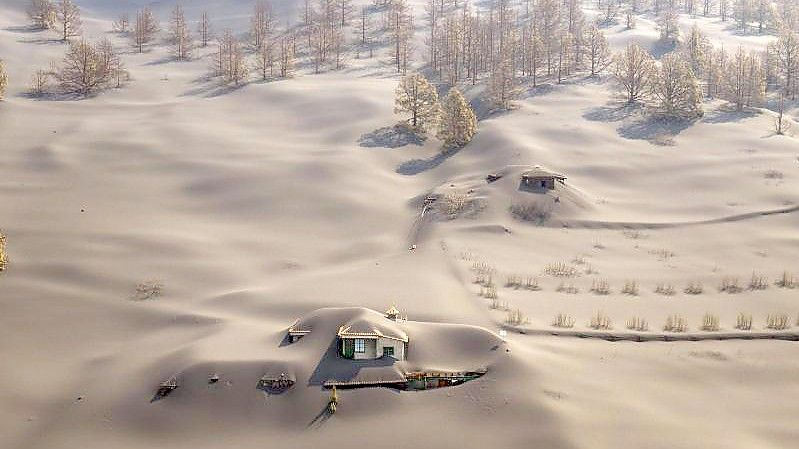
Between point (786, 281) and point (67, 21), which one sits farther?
point (67, 21)

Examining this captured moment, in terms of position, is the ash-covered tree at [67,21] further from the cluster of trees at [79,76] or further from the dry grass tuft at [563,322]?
the dry grass tuft at [563,322]

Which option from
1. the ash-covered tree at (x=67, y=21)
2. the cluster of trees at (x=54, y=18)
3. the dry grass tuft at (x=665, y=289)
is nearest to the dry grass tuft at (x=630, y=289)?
the dry grass tuft at (x=665, y=289)

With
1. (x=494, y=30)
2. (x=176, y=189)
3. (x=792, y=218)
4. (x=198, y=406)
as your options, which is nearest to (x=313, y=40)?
(x=494, y=30)

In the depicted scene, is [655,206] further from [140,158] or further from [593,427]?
[140,158]

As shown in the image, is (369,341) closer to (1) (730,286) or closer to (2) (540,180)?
(1) (730,286)

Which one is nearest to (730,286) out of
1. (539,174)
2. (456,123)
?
(539,174)

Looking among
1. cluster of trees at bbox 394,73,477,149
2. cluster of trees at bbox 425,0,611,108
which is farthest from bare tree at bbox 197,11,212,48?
cluster of trees at bbox 394,73,477,149

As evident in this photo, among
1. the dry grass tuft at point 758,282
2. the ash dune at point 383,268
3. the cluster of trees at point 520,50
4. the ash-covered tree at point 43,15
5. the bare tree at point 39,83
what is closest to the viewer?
the ash dune at point 383,268
